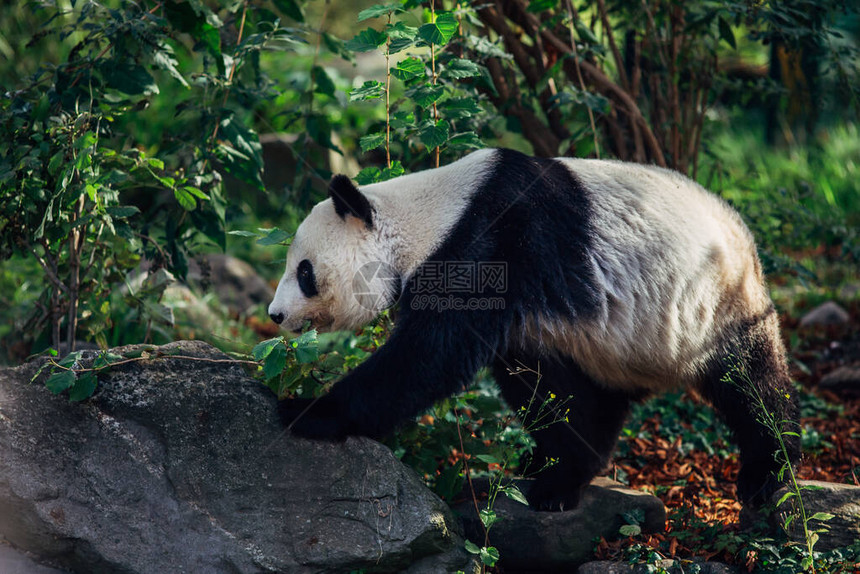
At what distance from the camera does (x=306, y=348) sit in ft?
9.09

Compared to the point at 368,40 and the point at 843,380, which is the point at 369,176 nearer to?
the point at 368,40

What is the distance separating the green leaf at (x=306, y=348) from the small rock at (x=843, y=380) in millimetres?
3856

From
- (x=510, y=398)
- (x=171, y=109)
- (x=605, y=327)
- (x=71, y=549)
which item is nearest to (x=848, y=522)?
(x=605, y=327)

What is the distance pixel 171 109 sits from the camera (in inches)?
334

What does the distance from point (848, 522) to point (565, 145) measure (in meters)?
2.61

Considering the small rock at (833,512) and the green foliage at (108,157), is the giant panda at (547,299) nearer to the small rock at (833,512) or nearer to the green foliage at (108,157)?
the small rock at (833,512)

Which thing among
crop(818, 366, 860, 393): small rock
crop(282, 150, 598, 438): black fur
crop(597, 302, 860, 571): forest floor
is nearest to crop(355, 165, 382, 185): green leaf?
crop(282, 150, 598, 438): black fur

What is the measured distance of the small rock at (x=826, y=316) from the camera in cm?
601

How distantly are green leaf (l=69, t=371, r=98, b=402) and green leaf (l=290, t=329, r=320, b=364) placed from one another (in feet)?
2.37

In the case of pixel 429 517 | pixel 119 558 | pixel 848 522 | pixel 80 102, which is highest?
pixel 80 102

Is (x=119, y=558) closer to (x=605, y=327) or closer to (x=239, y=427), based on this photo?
(x=239, y=427)

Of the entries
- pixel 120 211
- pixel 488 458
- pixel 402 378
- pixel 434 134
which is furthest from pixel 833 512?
pixel 120 211

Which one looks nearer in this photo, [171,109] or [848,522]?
[848,522]

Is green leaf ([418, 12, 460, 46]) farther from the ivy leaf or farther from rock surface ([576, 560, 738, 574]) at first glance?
rock surface ([576, 560, 738, 574])
